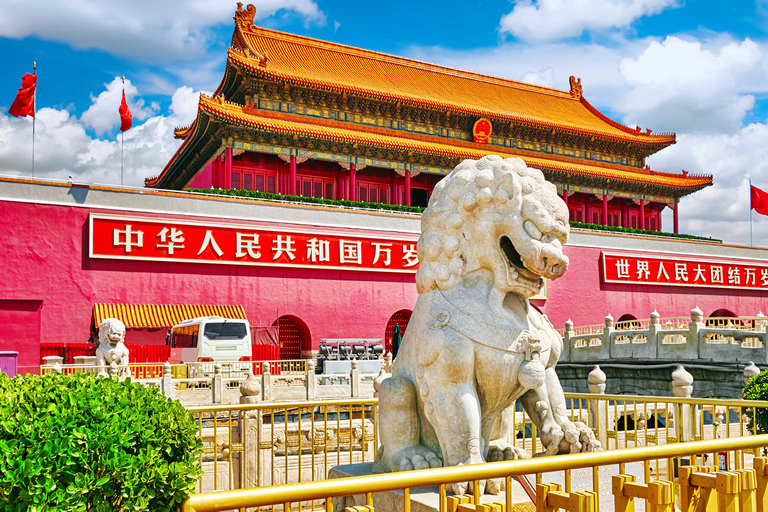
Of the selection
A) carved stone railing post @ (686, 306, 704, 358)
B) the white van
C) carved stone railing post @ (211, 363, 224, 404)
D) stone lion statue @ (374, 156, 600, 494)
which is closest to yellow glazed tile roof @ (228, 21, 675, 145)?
the white van

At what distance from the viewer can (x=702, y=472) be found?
252cm

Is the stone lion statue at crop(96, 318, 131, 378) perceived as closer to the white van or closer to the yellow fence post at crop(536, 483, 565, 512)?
the white van

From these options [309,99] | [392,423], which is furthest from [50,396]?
[309,99]

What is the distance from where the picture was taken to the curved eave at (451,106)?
62.0ft

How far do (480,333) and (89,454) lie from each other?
1.73 metres

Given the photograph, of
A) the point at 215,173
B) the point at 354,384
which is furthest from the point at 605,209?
the point at 354,384

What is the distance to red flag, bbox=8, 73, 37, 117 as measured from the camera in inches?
596

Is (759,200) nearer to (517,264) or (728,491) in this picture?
(517,264)

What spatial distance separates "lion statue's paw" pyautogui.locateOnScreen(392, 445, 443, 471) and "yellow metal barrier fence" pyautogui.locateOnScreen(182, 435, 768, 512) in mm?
892

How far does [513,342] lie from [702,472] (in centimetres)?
92

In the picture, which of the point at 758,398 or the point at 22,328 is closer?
the point at 758,398

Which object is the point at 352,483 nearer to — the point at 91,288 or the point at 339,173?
the point at 91,288

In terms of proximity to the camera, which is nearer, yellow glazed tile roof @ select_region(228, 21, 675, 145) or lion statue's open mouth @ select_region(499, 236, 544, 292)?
lion statue's open mouth @ select_region(499, 236, 544, 292)

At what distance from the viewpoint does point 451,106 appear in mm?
22047
